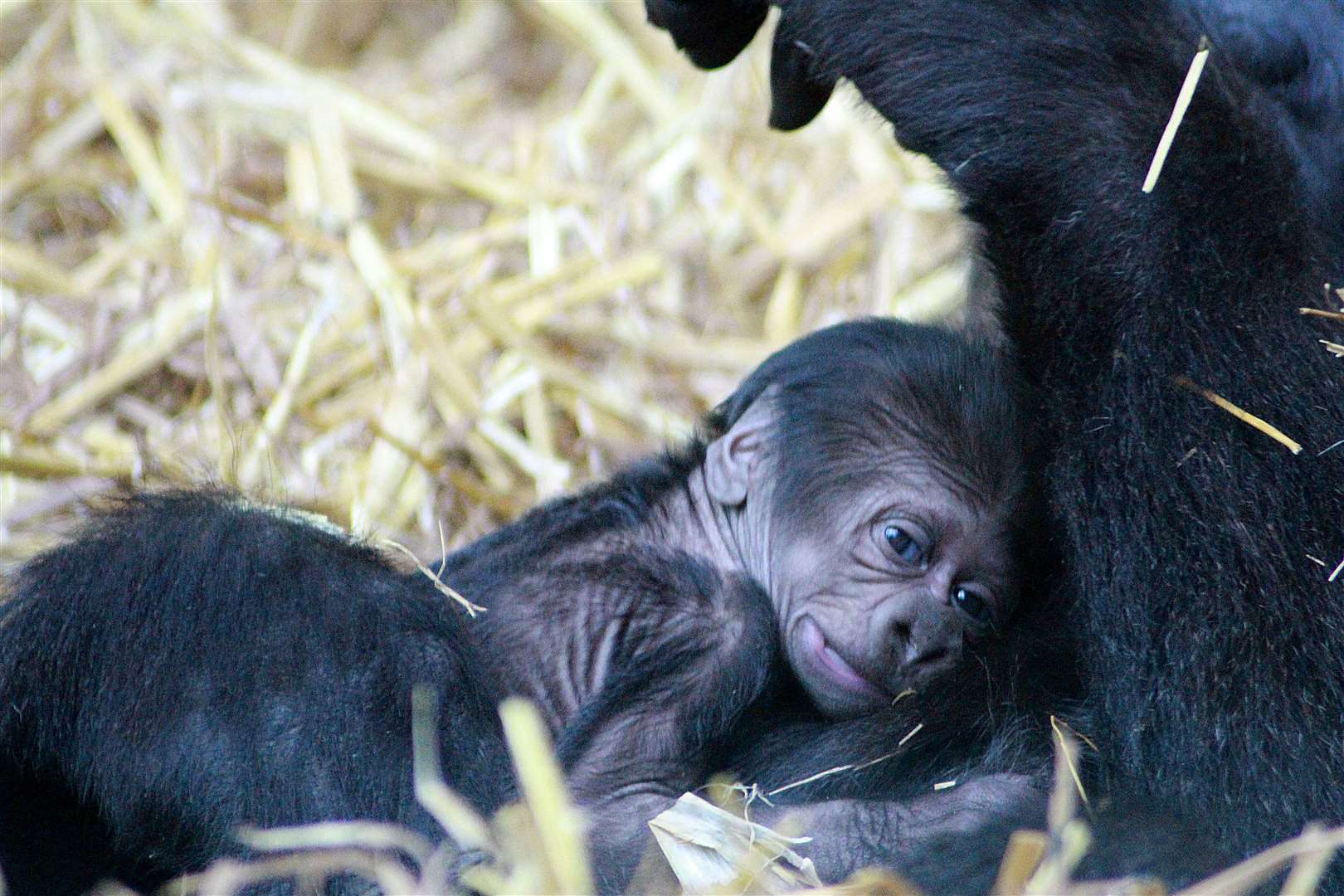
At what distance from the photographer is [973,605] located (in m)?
2.33

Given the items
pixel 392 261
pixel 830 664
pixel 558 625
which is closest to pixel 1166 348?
pixel 830 664

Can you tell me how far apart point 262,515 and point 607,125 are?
2714mm

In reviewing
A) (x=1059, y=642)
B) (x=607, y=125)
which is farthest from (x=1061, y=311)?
(x=607, y=125)

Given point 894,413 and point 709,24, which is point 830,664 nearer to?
point 894,413

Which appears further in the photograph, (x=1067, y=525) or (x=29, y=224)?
(x=29, y=224)

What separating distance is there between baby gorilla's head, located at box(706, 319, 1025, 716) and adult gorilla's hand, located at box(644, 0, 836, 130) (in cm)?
38

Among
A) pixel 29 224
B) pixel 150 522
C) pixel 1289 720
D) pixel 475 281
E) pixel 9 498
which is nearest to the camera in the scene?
pixel 1289 720

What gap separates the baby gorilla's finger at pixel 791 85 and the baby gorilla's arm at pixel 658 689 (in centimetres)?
65

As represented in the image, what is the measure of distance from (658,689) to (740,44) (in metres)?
0.89

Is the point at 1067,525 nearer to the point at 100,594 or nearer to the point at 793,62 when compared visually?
the point at 793,62

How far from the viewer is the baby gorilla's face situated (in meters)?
2.28

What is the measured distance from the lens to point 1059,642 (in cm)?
207

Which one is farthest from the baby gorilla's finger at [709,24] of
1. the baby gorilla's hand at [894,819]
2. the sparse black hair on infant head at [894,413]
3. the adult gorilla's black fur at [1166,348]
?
the baby gorilla's hand at [894,819]

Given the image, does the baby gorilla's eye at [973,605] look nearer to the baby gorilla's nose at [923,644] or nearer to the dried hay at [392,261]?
the baby gorilla's nose at [923,644]
